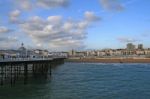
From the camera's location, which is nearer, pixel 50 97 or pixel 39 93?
pixel 50 97

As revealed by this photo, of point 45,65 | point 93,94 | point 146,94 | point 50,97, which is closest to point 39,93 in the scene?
point 50,97

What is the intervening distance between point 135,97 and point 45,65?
33.7 m

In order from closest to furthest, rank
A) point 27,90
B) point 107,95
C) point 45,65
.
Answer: point 107,95 → point 27,90 → point 45,65

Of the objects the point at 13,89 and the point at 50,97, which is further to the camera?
the point at 13,89

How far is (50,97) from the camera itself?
29781mm

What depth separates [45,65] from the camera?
6222 cm

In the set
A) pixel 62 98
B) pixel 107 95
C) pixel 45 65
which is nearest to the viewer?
pixel 62 98

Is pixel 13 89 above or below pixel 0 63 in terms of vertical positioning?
below

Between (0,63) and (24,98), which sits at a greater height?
(0,63)

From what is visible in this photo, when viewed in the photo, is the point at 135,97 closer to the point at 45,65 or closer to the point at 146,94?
the point at 146,94

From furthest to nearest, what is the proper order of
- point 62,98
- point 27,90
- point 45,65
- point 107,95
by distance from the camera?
point 45,65 < point 27,90 < point 107,95 < point 62,98

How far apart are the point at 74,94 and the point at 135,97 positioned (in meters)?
6.00

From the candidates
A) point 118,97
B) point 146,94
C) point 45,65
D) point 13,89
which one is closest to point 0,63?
point 13,89

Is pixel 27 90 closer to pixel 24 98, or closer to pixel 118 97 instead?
pixel 24 98
